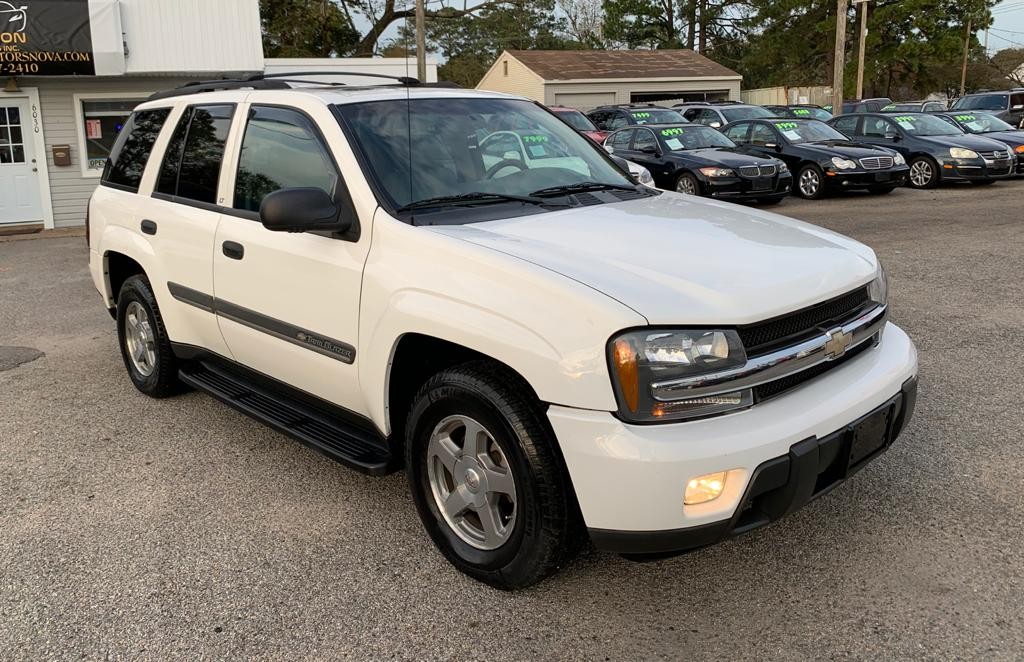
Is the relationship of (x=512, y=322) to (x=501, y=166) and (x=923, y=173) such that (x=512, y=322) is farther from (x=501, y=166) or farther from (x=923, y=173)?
(x=923, y=173)

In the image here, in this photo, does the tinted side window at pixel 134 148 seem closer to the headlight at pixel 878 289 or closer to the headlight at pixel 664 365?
the headlight at pixel 664 365

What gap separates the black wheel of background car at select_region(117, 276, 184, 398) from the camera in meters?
5.03

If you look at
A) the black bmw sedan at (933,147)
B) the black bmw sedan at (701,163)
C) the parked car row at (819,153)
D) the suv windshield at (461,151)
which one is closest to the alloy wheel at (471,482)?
the suv windshield at (461,151)

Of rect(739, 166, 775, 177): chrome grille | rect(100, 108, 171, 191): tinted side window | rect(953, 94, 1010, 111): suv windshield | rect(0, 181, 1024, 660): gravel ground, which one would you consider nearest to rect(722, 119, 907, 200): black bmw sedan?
rect(739, 166, 775, 177): chrome grille

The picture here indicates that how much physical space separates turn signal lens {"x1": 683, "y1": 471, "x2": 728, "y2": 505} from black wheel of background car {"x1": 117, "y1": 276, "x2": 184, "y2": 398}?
11.3 feet

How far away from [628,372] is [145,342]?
3.66 metres

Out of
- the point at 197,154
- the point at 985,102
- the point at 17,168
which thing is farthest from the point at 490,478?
the point at 985,102

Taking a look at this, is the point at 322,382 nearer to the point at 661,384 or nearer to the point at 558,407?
the point at 558,407

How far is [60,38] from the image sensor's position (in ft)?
43.8

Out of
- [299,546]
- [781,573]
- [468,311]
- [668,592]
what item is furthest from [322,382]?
[781,573]

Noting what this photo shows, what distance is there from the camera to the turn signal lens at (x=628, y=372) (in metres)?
2.64

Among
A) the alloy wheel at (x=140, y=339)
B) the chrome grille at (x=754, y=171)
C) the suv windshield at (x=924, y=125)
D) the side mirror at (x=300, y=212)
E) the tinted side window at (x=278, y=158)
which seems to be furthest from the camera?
the suv windshield at (x=924, y=125)

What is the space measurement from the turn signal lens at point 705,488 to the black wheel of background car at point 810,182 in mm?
14070

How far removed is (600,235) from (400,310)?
2.62 feet
